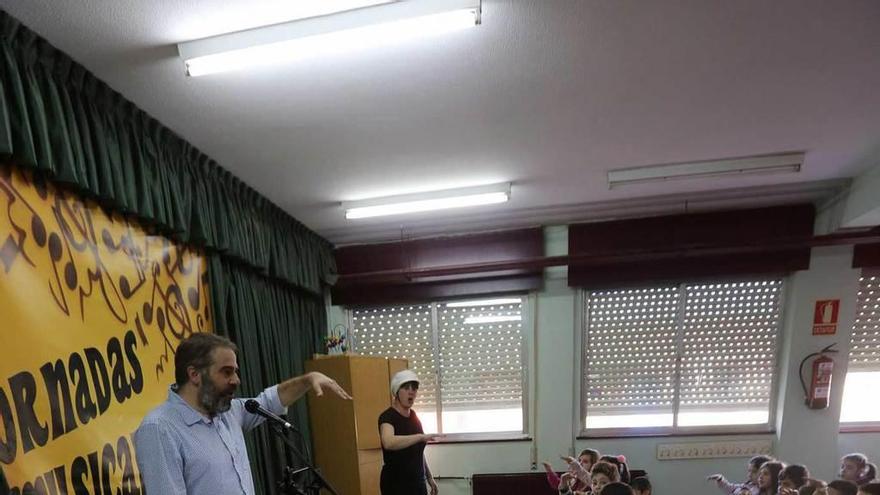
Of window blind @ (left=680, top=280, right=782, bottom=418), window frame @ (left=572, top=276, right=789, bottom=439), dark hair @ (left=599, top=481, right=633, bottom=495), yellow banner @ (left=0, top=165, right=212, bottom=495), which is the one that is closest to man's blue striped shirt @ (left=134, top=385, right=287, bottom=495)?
yellow banner @ (left=0, top=165, right=212, bottom=495)

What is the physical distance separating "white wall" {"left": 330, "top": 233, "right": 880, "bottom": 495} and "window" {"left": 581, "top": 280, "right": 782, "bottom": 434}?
0.54 feet

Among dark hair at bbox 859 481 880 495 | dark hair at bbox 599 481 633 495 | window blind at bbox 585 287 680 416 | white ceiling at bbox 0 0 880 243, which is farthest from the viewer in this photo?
window blind at bbox 585 287 680 416

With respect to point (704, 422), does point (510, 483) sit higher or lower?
lower

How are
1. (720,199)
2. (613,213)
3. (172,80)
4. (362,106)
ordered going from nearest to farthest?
(172,80)
(362,106)
(720,199)
(613,213)

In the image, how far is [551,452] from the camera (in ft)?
14.0

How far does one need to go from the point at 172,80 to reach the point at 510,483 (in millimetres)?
4043

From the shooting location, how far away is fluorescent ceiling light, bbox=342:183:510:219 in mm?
3309

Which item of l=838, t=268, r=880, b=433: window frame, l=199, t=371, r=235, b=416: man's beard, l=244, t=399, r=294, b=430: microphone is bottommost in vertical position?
l=838, t=268, r=880, b=433: window frame

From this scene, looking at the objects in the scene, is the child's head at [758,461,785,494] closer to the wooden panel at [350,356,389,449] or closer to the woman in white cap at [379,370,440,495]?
the woman in white cap at [379,370,440,495]

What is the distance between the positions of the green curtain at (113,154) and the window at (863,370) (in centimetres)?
514

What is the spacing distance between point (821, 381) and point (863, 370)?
0.66 metres

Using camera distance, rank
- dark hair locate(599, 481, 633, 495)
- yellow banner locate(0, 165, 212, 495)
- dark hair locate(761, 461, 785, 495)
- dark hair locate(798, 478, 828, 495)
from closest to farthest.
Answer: yellow banner locate(0, 165, 212, 495) → dark hair locate(599, 481, 633, 495) → dark hair locate(798, 478, 828, 495) → dark hair locate(761, 461, 785, 495)

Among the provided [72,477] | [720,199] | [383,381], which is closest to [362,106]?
[72,477]

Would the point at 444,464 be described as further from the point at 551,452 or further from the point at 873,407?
the point at 873,407
